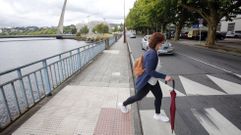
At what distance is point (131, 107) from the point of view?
4.96m

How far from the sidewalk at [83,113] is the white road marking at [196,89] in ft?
6.43

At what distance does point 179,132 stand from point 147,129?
24.1 inches

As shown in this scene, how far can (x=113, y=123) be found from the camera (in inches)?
162

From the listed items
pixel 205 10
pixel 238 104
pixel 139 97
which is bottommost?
pixel 238 104

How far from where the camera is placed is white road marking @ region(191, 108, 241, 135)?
12.5 ft

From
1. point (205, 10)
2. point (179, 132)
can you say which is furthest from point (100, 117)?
point (205, 10)

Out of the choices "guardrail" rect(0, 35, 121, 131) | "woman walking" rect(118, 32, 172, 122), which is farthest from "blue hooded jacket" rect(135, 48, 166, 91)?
"guardrail" rect(0, 35, 121, 131)

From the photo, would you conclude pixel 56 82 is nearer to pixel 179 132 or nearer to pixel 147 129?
pixel 147 129

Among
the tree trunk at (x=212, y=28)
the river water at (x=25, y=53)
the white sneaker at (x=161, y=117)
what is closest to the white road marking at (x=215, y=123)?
the white sneaker at (x=161, y=117)

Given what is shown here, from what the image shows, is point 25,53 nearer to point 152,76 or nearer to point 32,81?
point 32,81

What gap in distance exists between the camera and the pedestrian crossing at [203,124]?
3.82 metres

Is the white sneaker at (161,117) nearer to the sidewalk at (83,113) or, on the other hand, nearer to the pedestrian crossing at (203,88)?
the sidewalk at (83,113)

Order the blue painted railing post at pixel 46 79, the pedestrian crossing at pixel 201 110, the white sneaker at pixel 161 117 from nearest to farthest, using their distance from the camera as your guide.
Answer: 1. the pedestrian crossing at pixel 201 110
2. the white sneaker at pixel 161 117
3. the blue painted railing post at pixel 46 79

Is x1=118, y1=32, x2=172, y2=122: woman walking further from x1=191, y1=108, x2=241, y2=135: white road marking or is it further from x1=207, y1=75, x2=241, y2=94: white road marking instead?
x1=207, y1=75, x2=241, y2=94: white road marking
